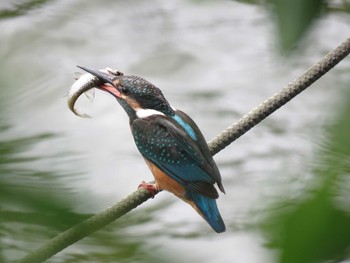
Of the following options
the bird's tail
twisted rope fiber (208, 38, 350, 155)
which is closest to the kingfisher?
the bird's tail

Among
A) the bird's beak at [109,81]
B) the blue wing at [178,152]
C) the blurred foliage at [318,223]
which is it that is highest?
the blurred foliage at [318,223]

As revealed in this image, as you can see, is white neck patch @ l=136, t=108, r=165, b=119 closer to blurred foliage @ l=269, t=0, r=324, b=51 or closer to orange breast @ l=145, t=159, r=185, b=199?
orange breast @ l=145, t=159, r=185, b=199

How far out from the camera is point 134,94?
175cm

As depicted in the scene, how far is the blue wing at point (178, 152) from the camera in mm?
1540

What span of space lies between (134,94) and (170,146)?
18cm

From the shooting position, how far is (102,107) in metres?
4.48

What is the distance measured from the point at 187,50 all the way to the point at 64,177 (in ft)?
13.9

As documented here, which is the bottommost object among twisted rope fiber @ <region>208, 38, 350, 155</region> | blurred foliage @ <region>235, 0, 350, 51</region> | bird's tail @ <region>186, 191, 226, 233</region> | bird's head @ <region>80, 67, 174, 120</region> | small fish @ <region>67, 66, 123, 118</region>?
bird's tail @ <region>186, 191, 226, 233</region>

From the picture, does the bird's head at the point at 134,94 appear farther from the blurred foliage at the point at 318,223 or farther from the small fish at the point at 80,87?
the blurred foliage at the point at 318,223

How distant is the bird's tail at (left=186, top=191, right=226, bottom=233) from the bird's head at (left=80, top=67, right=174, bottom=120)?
0.59 ft

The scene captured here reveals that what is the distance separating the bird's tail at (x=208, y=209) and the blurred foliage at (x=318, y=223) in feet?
3.82

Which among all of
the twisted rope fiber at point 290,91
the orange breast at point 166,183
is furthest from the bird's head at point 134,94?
the twisted rope fiber at point 290,91

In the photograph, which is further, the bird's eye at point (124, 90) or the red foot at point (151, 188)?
the bird's eye at point (124, 90)

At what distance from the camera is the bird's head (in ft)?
5.67
